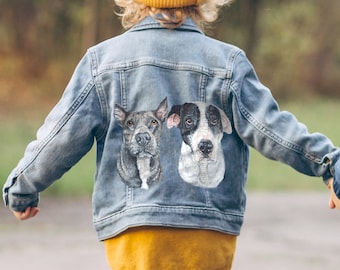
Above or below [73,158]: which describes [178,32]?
above

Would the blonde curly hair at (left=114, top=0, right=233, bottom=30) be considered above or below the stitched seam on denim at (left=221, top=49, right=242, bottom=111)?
above

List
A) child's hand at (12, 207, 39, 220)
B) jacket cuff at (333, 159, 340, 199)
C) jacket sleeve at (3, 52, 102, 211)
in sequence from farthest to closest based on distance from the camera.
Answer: child's hand at (12, 207, 39, 220) → jacket sleeve at (3, 52, 102, 211) → jacket cuff at (333, 159, 340, 199)

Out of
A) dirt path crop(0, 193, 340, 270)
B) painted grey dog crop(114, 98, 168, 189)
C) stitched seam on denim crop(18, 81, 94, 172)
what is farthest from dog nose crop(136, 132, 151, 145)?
dirt path crop(0, 193, 340, 270)

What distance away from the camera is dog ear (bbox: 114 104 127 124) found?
11.3 feet

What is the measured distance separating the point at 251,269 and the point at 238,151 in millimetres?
4033

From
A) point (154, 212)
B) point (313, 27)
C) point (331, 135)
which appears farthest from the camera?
point (313, 27)

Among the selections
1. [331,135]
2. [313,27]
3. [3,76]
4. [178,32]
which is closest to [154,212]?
[178,32]

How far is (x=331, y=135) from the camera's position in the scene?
15945 millimetres

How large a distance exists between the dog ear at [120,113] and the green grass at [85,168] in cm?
722

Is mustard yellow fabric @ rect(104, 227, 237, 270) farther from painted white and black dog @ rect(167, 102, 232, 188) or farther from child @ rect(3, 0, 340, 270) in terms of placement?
painted white and black dog @ rect(167, 102, 232, 188)

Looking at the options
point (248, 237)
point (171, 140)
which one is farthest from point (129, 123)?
point (248, 237)

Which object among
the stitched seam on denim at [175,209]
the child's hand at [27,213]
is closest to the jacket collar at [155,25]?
the stitched seam on denim at [175,209]

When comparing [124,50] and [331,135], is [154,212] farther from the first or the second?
[331,135]

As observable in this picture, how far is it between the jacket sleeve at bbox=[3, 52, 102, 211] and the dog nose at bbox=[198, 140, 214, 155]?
34cm
